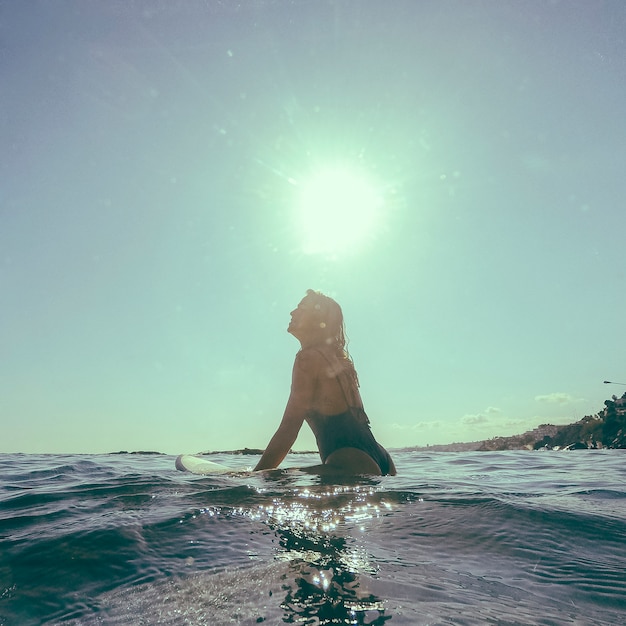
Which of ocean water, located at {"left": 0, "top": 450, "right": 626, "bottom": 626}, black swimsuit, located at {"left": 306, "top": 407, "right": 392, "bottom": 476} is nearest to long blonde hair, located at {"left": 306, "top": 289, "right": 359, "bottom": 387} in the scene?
black swimsuit, located at {"left": 306, "top": 407, "right": 392, "bottom": 476}

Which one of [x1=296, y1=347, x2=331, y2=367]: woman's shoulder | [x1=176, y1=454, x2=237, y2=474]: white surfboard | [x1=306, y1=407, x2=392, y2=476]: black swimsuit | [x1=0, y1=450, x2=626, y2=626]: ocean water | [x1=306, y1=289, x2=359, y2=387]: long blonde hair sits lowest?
[x1=0, y1=450, x2=626, y2=626]: ocean water

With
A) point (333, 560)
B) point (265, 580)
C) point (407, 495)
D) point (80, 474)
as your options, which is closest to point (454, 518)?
point (407, 495)

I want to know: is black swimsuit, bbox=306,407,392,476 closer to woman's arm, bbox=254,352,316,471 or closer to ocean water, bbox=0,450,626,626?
woman's arm, bbox=254,352,316,471

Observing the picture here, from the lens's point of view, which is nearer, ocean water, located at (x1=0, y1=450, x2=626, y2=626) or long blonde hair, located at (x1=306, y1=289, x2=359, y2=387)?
ocean water, located at (x1=0, y1=450, x2=626, y2=626)

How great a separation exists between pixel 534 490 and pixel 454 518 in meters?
2.20

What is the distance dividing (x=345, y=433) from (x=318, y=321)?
1.56m

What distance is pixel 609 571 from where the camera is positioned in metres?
2.44

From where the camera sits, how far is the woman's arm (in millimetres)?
5188

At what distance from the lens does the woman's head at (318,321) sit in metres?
5.87

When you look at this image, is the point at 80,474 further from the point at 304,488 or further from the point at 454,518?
the point at 454,518

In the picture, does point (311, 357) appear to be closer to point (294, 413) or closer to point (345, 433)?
point (294, 413)

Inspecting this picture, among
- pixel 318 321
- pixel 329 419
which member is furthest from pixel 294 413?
pixel 318 321

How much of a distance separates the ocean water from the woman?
28.8 inches

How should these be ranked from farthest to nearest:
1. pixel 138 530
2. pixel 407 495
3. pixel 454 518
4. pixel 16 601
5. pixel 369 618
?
pixel 407 495
pixel 454 518
pixel 138 530
pixel 16 601
pixel 369 618
